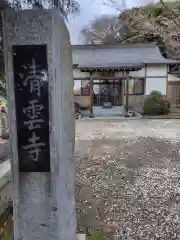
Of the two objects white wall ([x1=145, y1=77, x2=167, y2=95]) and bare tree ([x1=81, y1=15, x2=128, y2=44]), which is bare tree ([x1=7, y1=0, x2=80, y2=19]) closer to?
white wall ([x1=145, y1=77, x2=167, y2=95])

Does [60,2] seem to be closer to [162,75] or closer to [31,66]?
[31,66]

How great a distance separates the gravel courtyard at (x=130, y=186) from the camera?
11.4ft

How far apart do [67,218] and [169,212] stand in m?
2.07

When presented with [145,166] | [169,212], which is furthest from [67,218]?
[145,166]

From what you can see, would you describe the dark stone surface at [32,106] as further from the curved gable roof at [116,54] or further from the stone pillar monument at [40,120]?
the curved gable roof at [116,54]

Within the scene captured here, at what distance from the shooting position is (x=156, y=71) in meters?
16.0

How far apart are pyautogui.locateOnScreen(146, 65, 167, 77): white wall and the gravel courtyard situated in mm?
7718

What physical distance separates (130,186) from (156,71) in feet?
40.4

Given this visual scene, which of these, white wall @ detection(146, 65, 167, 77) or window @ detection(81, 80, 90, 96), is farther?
window @ detection(81, 80, 90, 96)

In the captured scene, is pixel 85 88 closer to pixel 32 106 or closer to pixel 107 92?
pixel 107 92

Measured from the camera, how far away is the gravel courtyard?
346 centimetres

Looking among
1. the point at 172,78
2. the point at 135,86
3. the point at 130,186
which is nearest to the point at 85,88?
the point at 135,86

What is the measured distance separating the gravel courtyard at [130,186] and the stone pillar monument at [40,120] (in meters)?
1.41

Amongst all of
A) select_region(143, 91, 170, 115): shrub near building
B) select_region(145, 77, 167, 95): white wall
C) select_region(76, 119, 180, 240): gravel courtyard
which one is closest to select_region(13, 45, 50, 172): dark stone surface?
select_region(76, 119, 180, 240): gravel courtyard
